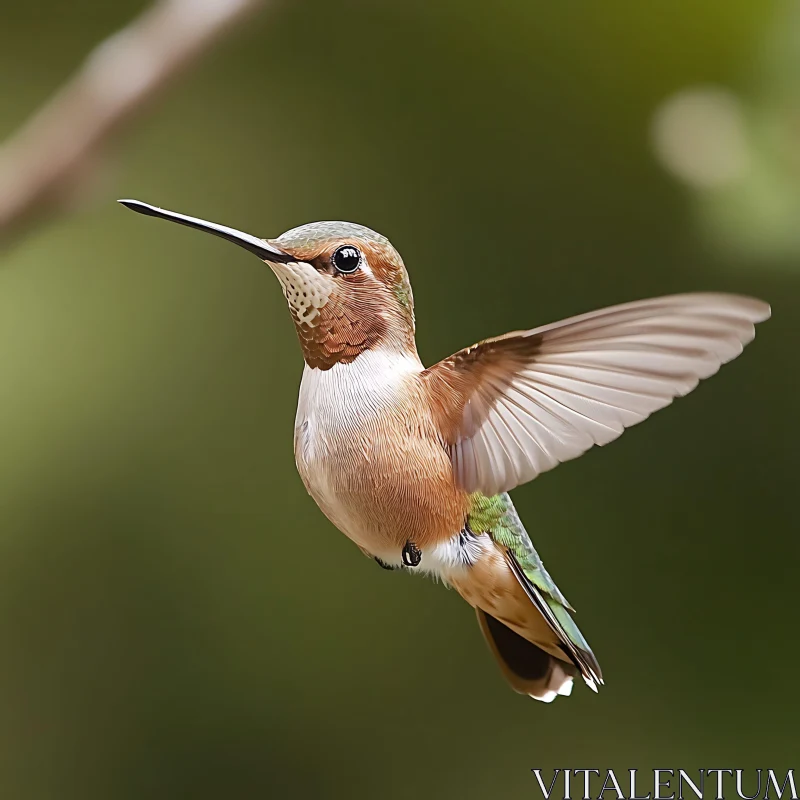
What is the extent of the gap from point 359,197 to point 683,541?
35.8 inches

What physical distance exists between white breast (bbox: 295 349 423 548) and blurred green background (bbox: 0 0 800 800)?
3.96 ft

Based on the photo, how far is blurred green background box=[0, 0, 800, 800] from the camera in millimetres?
1976

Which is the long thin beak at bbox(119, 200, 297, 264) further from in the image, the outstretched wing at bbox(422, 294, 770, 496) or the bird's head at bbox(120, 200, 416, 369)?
the outstretched wing at bbox(422, 294, 770, 496)

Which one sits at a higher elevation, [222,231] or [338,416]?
[222,231]

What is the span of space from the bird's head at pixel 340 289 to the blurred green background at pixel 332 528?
1.19 m

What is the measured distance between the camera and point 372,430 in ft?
2.31

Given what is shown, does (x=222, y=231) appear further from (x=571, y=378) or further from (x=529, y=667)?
(x=529, y=667)

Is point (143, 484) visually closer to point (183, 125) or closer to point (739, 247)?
point (183, 125)

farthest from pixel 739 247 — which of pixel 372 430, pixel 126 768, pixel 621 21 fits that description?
pixel 126 768

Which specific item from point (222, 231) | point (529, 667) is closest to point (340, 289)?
point (222, 231)

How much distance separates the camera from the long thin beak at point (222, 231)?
53 cm

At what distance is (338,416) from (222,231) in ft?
0.57

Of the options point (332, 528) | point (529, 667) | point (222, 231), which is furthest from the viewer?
point (332, 528)

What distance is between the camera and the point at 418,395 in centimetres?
72
